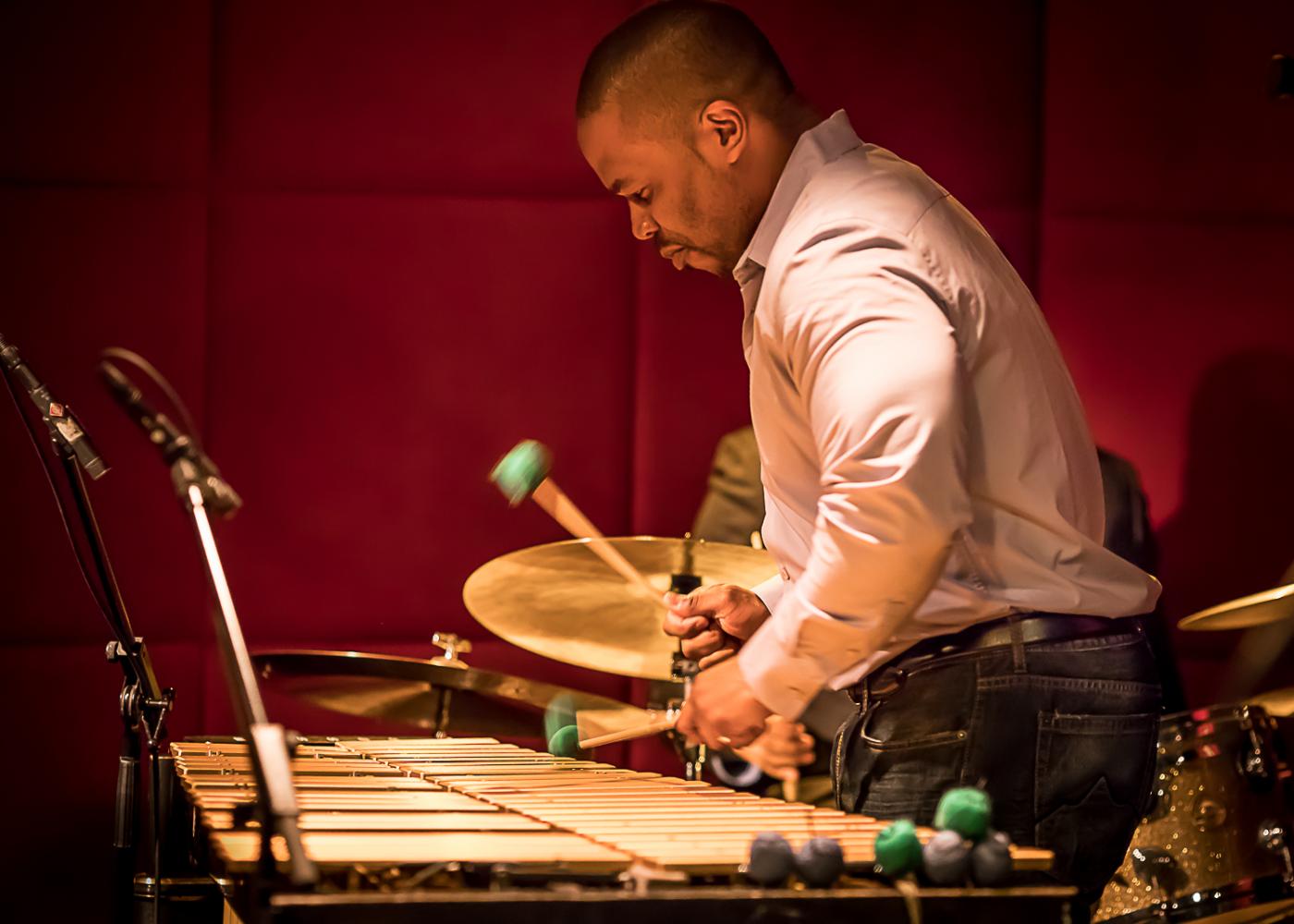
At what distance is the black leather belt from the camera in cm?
187

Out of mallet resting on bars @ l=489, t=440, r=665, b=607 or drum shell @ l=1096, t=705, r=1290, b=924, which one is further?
drum shell @ l=1096, t=705, r=1290, b=924

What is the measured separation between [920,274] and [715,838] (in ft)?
2.20

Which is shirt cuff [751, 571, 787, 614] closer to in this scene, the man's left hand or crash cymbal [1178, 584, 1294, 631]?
the man's left hand

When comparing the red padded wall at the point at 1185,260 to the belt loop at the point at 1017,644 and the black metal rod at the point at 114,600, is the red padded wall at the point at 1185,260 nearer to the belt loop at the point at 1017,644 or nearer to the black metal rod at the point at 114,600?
the belt loop at the point at 1017,644

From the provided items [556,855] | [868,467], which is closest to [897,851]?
[556,855]

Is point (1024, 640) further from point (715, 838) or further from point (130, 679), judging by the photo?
point (130, 679)

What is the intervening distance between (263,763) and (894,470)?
2.30ft

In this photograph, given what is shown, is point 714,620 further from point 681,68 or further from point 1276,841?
point 1276,841

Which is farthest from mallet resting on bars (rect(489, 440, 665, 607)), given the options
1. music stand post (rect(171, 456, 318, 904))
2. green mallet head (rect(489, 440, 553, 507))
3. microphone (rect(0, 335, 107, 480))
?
music stand post (rect(171, 456, 318, 904))

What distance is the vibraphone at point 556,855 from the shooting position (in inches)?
52.4

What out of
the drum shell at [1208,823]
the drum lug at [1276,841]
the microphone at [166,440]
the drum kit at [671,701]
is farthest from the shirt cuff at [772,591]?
the drum lug at [1276,841]

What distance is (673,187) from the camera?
2.08m

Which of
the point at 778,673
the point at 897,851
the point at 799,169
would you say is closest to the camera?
the point at 897,851

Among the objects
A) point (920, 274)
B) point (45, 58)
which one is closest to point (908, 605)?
point (920, 274)
